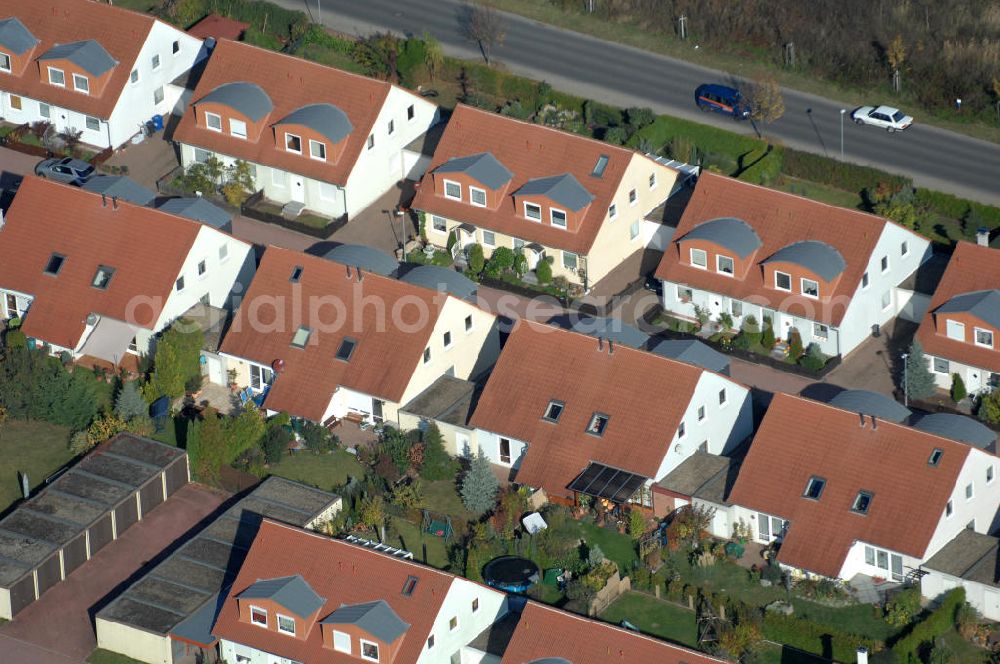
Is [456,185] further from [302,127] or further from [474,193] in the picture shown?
[302,127]

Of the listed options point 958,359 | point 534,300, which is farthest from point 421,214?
point 958,359

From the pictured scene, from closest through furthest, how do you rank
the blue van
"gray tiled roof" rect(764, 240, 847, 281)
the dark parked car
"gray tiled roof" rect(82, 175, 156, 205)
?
1. "gray tiled roof" rect(764, 240, 847, 281)
2. "gray tiled roof" rect(82, 175, 156, 205)
3. the dark parked car
4. the blue van

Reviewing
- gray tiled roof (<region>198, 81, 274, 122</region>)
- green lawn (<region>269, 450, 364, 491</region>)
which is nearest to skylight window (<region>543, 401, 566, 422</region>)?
green lawn (<region>269, 450, 364, 491</region>)

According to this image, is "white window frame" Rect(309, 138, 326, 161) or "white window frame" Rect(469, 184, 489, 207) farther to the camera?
"white window frame" Rect(309, 138, 326, 161)

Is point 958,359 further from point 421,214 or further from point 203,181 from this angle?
point 203,181

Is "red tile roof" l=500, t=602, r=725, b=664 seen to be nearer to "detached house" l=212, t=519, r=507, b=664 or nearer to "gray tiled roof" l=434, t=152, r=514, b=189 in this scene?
"detached house" l=212, t=519, r=507, b=664

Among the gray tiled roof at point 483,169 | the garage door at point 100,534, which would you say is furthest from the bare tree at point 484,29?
the garage door at point 100,534
